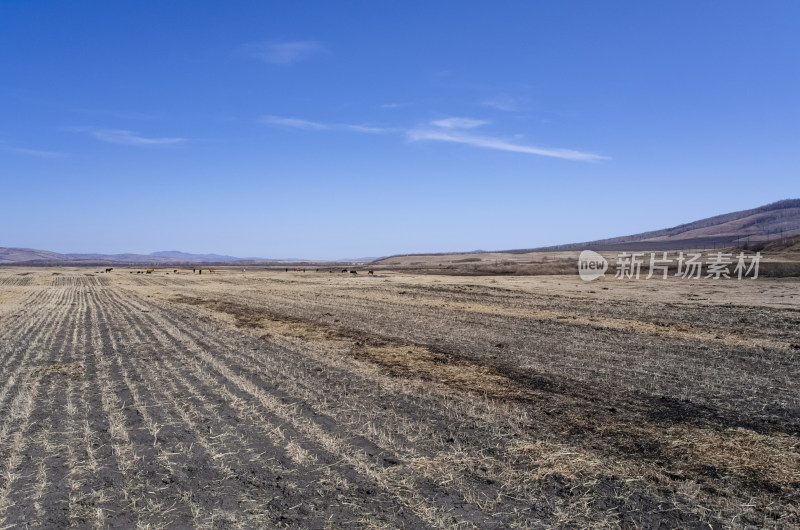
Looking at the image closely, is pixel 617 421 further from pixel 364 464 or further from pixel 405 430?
pixel 364 464

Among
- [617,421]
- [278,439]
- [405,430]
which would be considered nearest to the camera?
[278,439]

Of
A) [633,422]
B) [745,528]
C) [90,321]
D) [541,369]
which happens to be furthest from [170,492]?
[90,321]

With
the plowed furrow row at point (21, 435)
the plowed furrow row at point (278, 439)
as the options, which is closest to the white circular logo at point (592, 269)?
the plowed furrow row at point (278, 439)

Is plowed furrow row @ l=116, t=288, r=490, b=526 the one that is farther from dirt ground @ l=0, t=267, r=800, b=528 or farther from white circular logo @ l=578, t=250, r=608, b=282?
white circular logo @ l=578, t=250, r=608, b=282

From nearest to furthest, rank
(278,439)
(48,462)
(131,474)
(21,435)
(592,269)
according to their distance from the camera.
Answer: (131,474) → (48,462) → (278,439) → (21,435) → (592,269)

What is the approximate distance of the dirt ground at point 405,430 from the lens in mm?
5184

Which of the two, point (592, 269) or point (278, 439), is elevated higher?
point (592, 269)

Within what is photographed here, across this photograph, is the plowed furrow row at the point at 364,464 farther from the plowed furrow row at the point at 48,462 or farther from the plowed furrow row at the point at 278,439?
the plowed furrow row at the point at 48,462

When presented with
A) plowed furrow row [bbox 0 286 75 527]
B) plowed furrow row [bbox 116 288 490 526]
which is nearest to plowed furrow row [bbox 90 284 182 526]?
plowed furrow row [bbox 0 286 75 527]

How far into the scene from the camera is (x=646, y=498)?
5.33 m

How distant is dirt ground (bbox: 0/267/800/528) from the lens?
5.18 m

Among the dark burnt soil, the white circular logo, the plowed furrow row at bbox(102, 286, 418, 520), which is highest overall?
the white circular logo

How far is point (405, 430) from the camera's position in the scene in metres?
7.43

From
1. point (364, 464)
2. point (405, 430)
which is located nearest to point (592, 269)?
point (405, 430)
